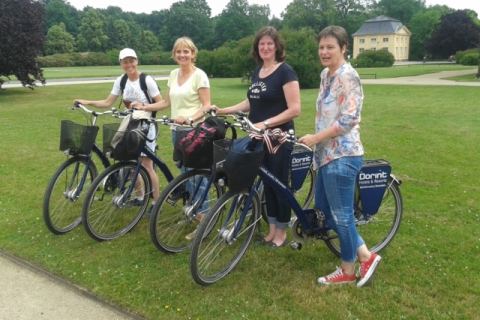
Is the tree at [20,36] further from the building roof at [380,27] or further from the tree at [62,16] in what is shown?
the building roof at [380,27]

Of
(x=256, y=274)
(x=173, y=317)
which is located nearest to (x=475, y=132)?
(x=256, y=274)

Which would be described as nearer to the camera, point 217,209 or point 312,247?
point 217,209

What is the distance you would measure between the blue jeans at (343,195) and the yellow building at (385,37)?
3400 inches

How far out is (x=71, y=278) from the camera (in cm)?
384

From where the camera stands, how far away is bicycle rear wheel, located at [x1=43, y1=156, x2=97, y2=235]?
14.8ft

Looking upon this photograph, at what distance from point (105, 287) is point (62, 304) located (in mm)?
337

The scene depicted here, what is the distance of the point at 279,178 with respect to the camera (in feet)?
13.2

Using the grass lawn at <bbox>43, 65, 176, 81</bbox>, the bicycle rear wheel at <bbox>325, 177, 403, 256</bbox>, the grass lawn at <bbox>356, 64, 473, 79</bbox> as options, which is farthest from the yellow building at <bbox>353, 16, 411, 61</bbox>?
the bicycle rear wheel at <bbox>325, 177, 403, 256</bbox>

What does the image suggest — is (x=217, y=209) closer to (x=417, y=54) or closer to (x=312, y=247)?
(x=312, y=247)

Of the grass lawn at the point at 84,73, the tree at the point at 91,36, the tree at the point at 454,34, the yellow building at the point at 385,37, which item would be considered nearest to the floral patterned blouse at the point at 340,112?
the grass lawn at the point at 84,73

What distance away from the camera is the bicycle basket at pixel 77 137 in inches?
173

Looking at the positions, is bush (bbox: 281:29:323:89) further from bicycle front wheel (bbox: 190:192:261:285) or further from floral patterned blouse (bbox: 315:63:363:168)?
floral patterned blouse (bbox: 315:63:363:168)

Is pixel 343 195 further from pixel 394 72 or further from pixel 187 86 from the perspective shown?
pixel 394 72

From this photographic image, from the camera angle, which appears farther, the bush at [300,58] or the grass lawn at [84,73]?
the grass lawn at [84,73]
